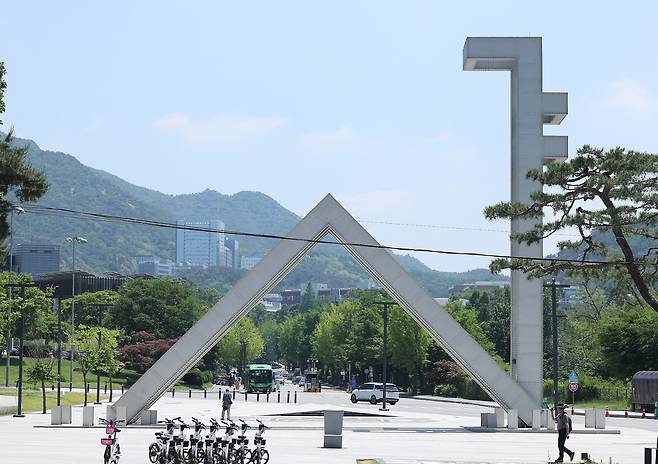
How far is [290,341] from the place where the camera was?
18525 cm

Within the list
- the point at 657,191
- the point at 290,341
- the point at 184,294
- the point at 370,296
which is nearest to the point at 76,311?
the point at 184,294

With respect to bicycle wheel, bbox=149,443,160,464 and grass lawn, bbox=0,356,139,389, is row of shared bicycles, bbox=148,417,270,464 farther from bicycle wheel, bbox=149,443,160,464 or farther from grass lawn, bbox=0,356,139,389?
grass lawn, bbox=0,356,139,389

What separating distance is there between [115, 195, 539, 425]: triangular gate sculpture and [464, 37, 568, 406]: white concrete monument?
188 centimetres

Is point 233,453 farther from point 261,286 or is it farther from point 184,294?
point 184,294

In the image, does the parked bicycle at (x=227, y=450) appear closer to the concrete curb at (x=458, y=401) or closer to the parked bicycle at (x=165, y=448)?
the parked bicycle at (x=165, y=448)

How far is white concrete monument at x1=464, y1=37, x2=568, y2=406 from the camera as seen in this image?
45.4 meters

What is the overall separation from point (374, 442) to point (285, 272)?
1031cm

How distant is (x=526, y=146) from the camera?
4622 cm

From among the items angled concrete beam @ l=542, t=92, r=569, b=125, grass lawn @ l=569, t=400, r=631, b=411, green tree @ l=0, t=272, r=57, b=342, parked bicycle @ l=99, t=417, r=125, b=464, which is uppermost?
angled concrete beam @ l=542, t=92, r=569, b=125

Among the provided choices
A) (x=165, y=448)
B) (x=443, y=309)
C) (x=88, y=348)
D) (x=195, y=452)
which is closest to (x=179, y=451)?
(x=165, y=448)

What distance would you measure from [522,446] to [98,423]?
1869 cm

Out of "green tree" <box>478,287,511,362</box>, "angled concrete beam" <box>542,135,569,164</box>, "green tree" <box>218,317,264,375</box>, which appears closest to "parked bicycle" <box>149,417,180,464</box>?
"angled concrete beam" <box>542,135,569,164</box>

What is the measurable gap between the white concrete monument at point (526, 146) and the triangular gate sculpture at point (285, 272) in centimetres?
188

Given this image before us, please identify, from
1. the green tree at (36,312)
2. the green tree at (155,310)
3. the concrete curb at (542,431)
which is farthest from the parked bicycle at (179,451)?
the green tree at (155,310)
